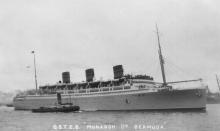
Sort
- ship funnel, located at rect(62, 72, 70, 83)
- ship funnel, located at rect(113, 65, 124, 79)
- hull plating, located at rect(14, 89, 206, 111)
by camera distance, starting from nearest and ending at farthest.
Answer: hull plating, located at rect(14, 89, 206, 111)
ship funnel, located at rect(113, 65, 124, 79)
ship funnel, located at rect(62, 72, 70, 83)

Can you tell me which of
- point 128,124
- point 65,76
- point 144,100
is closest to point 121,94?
point 144,100

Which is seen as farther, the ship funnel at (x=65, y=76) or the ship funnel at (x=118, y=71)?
the ship funnel at (x=65, y=76)

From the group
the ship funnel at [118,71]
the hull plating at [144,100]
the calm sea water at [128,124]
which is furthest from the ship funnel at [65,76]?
the calm sea water at [128,124]

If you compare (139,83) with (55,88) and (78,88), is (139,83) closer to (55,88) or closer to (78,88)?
(78,88)

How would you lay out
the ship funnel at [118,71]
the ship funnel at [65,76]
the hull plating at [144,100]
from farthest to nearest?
the ship funnel at [65,76]
the ship funnel at [118,71]
the hull plating at [144,100]

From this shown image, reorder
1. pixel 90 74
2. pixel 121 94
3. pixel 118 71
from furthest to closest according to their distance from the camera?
pixel 90 74
pixel 118 71
pixel 121 94

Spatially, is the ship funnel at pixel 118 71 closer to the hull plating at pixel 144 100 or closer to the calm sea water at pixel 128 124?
the hull plating at pixel 144 100

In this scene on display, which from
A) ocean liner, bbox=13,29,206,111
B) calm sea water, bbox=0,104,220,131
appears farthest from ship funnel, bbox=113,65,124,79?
calm sea water, bbox=0,104,220,131

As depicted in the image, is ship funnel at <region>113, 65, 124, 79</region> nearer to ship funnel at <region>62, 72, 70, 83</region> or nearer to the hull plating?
the hull plating

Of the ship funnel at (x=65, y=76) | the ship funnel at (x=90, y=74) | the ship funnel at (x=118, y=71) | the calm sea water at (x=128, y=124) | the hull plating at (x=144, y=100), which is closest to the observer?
the calm sea water at (x=128, y=124)

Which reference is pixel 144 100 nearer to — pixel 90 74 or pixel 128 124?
pixel 90 74
